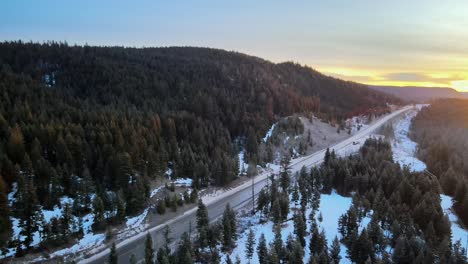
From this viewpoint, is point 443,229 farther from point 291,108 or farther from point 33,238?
point 291,108

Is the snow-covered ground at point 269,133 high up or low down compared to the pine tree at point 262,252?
up

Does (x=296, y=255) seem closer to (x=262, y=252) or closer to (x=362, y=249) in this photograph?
(x=262, y=252)

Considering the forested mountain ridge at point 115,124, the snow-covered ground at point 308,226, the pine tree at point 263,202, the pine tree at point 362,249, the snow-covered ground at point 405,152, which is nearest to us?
the pine tree at point 362,249

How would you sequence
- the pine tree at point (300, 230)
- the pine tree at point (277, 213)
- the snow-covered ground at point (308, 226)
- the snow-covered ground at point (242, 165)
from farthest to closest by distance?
the snow-covered ground at point (242, 165) → the pine tree at point (277, 213) → the pine tree at point (300, 230) → the snow-covered ground at point (308, 226)

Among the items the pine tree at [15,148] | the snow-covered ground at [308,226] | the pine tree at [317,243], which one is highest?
the pine tree at [15,148]

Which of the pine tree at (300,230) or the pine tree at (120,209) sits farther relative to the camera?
the pine tree at (120,209)

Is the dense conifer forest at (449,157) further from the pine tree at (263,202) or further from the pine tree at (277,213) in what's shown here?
the pine tree at (263,202)

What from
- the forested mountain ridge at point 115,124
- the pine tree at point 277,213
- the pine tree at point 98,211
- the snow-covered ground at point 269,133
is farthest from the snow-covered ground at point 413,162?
the pine tree at point 98,211
